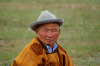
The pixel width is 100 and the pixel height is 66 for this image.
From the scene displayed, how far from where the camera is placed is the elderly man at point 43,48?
10.3 ft

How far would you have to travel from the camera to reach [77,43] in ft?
27.4

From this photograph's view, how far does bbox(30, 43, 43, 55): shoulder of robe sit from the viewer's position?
3195mm

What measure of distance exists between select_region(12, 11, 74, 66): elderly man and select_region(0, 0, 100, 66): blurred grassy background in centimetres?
253

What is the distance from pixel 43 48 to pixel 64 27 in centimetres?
774

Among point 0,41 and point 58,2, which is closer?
point 0,41

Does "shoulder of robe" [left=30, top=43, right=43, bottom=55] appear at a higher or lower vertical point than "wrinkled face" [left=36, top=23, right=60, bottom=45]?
lower

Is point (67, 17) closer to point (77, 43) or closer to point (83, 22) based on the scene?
point (83, 22)

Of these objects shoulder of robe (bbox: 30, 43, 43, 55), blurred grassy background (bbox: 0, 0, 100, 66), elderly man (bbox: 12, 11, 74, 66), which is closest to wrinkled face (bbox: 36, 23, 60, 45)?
elderly man (bbox: 12, 11, 74, 66)

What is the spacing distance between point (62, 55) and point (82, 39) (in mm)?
5524

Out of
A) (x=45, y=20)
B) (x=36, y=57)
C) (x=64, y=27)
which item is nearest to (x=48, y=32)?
(x=45, y=20)

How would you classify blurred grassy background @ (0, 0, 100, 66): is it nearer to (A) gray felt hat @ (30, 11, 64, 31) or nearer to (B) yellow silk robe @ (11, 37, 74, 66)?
(B) yellow silk robe @ (11, 37, 74, 66)

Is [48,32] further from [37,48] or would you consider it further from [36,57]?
[36,57]

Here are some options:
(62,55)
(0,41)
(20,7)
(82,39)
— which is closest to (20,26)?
(0,41)

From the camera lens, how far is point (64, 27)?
35.9ft
